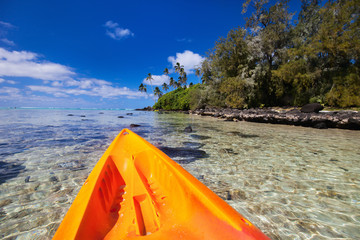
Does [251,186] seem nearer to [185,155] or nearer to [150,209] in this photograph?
[150,209]

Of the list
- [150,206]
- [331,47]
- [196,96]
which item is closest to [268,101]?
[331,47]

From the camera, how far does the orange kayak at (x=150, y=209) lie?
1105 millimetres

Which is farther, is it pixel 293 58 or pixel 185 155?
pixel 293 58

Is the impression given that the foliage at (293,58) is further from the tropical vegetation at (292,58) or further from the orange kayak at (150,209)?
the orange kayak at (150,209)

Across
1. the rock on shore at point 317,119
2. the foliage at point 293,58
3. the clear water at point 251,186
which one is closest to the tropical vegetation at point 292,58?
the foliage at point 293,58

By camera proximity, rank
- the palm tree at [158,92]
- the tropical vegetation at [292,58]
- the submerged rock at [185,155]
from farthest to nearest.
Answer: the palm tree at [158,92] → the tropical vegetation at [292,58] → the submerged rock at [185,155]

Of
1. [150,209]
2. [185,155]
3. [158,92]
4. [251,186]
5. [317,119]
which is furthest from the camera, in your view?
[158,92]

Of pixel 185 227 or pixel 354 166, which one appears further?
pixel 354 166

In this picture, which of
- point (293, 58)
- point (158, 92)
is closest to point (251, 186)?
point (293, 58)

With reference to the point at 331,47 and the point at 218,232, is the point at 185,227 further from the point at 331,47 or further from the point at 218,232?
the point at 331,47

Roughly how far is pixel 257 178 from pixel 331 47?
2031 cm

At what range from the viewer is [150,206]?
1865 mm

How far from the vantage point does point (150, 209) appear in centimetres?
182

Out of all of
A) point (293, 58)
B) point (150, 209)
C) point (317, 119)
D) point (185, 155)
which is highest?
point (293, 58)
